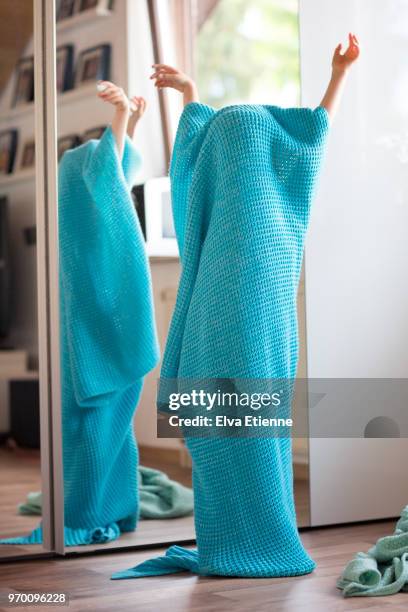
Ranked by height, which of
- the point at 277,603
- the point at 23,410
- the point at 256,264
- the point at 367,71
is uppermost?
→ the point at 367,71

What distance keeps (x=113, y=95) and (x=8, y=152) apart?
13.2 inches

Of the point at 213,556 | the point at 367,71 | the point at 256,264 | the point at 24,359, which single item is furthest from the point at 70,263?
the point at 367,71

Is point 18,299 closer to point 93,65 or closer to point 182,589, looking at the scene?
point 93,65

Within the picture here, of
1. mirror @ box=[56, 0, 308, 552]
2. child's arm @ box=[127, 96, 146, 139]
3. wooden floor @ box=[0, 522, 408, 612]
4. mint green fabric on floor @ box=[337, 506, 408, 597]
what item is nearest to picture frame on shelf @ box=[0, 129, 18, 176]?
mirror @ box=[56, 0, 308, 552]

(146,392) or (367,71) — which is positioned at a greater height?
(367,71)

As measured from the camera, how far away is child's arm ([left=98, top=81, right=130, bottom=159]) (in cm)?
253

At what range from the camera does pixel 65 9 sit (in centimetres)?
254

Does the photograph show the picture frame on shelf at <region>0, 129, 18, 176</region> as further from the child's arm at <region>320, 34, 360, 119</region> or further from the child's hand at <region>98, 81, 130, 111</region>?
Result: the child's arm at <region>320, 34, 360, 119</region>

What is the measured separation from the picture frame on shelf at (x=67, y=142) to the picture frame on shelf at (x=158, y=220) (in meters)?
0.21

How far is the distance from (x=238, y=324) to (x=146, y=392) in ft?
2.11

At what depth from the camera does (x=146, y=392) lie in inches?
102

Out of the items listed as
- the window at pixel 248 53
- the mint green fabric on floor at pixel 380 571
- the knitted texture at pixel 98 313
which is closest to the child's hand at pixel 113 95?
the knitted texture at pixel 98 313

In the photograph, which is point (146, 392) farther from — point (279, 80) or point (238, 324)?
point (279, 80)

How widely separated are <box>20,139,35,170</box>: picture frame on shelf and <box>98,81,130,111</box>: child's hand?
10.4 inches
